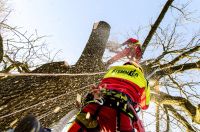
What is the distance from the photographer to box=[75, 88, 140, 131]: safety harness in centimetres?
352

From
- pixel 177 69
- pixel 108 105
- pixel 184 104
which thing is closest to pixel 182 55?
pixel 177 69

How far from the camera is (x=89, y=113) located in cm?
354

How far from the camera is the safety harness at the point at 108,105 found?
3.52m

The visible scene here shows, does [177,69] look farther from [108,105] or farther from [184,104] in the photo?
[108,105]

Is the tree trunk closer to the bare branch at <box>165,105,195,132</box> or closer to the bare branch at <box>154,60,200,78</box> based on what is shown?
the bare branch at <box>154,60,200,78</box>

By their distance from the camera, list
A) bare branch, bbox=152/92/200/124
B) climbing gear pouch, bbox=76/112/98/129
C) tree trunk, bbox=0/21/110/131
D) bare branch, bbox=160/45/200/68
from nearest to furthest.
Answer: climbing gear pouch, bbox=76/112/98/129 → tree trunk, bbox=0/21/110/131 → bare branch, bbox=152/92/200/124 → bare branch, bbox=160/45/200/68

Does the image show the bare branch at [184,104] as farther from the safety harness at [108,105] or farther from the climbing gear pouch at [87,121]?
the climbing gear pouch at [87,121]

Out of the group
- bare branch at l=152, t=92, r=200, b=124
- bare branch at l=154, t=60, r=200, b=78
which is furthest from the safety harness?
bare branch at l=154, t=60, r=200, b=78

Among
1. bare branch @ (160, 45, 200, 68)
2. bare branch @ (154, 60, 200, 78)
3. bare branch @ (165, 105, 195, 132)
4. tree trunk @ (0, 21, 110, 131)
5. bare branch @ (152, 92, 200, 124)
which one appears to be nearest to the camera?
tree trunk @ (0, 21, 110, 131)

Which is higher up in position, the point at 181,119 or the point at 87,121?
the point at 87,121

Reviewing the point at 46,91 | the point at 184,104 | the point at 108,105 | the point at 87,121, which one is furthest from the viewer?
the point at 184,104

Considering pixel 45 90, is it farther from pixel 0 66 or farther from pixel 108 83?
pixel 0 66

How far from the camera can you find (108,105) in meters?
3.64

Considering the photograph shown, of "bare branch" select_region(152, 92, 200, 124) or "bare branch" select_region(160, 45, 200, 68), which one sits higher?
"bare branch" select_region(160, 45, 200, 68)
